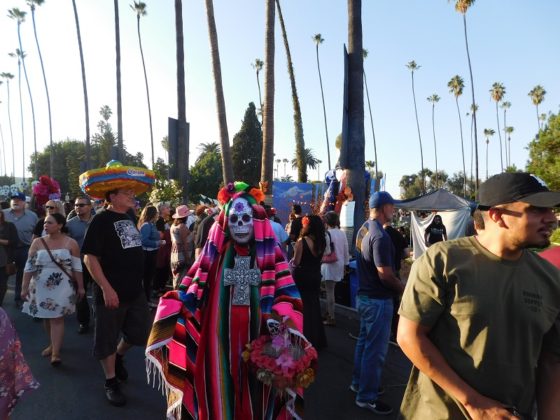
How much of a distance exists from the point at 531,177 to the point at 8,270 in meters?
6.68

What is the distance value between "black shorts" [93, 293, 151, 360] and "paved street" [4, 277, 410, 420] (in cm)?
52

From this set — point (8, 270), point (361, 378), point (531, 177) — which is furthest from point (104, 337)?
point (531, 177)

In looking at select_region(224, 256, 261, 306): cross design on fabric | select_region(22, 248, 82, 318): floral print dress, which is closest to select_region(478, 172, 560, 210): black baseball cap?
select_region(224, 256, 261, 306): cross design on fabric

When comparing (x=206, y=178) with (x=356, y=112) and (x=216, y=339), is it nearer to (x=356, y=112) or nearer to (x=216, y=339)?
(x=356, y=112)

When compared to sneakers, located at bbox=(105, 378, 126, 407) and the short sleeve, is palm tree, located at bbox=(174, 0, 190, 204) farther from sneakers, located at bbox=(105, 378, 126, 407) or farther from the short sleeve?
the short sleeve

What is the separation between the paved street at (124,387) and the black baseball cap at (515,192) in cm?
278

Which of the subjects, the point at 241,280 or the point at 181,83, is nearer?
A: the point at 241,280

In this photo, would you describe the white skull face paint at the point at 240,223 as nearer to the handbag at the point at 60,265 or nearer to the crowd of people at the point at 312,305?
the crowd of people at the point at 312,305

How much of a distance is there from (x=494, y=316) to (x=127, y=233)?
336cm

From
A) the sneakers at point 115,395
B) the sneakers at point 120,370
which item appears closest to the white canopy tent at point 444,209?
the sneakers at point 120,370

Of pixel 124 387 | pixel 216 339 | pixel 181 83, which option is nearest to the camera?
pixel 216 339

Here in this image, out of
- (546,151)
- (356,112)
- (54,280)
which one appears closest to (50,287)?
(54,280)

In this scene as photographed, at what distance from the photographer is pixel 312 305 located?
18.1ft

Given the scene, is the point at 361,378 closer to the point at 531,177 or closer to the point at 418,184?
the point at 531,177
